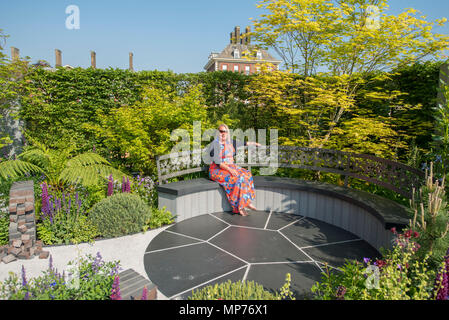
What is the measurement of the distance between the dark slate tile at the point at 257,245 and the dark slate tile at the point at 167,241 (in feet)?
1.27

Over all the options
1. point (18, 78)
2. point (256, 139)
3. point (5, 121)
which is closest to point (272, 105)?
point (256, 139)

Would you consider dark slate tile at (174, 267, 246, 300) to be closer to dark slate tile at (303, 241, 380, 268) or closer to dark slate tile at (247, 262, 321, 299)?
dark slate tile at (247, 262, 321, 299)

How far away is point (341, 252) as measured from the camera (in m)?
3.66

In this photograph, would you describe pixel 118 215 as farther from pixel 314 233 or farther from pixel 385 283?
pixel 385 283

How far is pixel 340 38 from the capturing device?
253 inches

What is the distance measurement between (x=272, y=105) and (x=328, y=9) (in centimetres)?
244

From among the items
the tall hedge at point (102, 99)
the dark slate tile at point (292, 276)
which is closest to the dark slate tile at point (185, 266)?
the dark slate tile at point (292, 276)

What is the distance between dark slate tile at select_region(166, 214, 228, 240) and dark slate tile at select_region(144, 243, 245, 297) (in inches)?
15.8

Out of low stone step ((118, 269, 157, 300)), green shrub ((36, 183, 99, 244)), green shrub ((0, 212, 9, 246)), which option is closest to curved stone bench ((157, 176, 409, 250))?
green shrub ((36, 183, 99, 244))

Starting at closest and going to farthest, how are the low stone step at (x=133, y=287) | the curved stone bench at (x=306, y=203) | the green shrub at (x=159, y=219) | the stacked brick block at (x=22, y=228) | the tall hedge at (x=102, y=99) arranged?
the low stone step at (x=133, y=287) < the stacked brick block at (x=22, y=228) < the curved stone bench at (x=306, y=203) < the green shrub at (x=159, y=219) < the tall hedge at (x=102, y=99)

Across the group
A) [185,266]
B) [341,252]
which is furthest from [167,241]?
[341,252]

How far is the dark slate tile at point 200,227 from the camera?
4211 mm

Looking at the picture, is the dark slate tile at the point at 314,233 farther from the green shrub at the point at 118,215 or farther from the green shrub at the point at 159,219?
the green shrub at the point at 118,215
